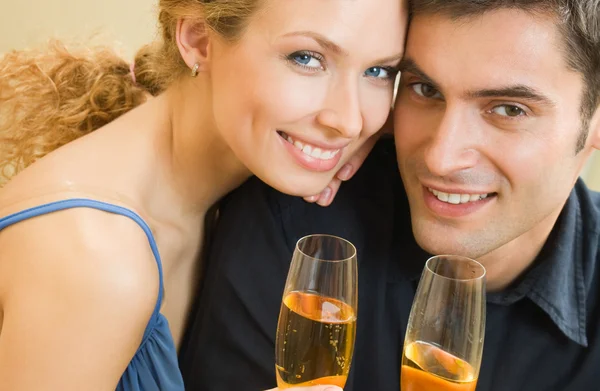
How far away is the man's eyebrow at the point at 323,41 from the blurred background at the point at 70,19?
55.9 inches

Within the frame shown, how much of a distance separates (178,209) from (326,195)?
0.34m

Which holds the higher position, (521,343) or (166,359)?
(521,343)

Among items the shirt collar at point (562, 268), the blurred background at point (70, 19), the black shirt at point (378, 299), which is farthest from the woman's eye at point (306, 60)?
the blurred background at point (70, 19)

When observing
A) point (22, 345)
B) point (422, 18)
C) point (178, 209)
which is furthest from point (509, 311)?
point (22, 345)

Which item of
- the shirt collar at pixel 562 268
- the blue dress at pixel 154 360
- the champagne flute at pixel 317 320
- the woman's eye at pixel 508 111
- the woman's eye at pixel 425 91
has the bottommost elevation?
the blue dress at pixel 154 360

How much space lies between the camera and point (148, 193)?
146 cm

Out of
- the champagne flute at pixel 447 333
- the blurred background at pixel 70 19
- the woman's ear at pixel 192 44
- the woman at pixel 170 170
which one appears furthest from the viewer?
the blurred background at pixel 70 19

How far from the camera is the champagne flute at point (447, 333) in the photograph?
41.0 inches

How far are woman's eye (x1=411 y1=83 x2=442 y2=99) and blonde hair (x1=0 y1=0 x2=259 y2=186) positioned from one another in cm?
57

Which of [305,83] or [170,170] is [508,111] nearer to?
[305,83]

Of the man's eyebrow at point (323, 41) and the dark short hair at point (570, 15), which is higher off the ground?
the dark short hair at point (570, 15)

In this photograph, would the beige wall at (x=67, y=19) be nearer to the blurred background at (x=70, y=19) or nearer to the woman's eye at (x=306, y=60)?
the blurred background at (x=70, y=19)

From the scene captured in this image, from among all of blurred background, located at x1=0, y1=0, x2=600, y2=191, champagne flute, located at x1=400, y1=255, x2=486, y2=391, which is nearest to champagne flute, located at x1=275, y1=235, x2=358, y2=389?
champagne flute, located at x1=400, y1=255, x2=486, y2=391

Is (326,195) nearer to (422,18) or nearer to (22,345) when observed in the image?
(422,18)
